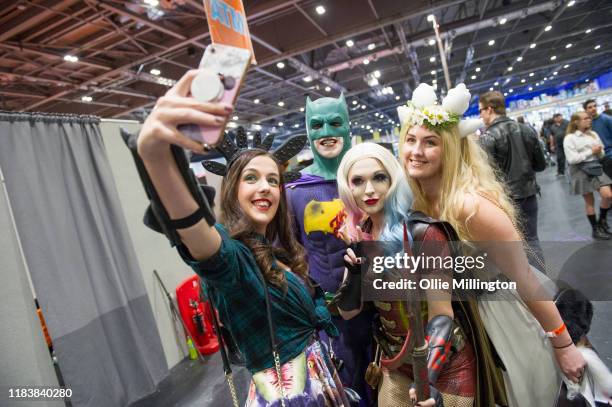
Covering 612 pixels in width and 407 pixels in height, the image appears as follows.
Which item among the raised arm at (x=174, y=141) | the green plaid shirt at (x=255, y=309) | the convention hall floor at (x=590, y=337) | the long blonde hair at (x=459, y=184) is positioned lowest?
the convention hall floor at (x=590, y=337)

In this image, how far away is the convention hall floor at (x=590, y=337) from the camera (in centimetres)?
109

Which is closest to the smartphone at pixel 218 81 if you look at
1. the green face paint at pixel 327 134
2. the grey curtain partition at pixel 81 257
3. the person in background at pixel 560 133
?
the green face paint at pixel 327 134

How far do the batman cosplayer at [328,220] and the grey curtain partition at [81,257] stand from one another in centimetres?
221

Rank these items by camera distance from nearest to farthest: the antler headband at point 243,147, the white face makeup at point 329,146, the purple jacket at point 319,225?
the antler headband at point 243,147 < the purple jacket at point 319,225 < the white face makeup at point 329,146

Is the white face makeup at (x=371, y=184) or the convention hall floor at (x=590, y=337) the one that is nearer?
the convention hall floor at (x=590, y=337)

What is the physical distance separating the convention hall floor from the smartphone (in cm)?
109

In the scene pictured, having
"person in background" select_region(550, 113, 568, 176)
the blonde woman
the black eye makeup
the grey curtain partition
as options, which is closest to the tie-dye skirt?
the blonde woman

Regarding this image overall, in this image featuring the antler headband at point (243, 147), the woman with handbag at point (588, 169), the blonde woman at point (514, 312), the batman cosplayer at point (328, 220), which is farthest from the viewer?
the woman with handbag at point (588, 169)

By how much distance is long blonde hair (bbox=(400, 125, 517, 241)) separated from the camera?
50.3 inches

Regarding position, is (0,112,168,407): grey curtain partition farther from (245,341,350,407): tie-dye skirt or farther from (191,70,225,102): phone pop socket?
(191,70,225,102): phone pop socket

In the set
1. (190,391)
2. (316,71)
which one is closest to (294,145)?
(190,391)

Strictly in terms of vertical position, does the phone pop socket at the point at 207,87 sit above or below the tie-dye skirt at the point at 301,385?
above

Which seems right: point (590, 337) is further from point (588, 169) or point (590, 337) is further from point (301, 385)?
point (588, 169)

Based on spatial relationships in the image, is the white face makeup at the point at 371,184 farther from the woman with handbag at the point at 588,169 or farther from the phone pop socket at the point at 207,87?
the woman with handbag at the point at 588,169
